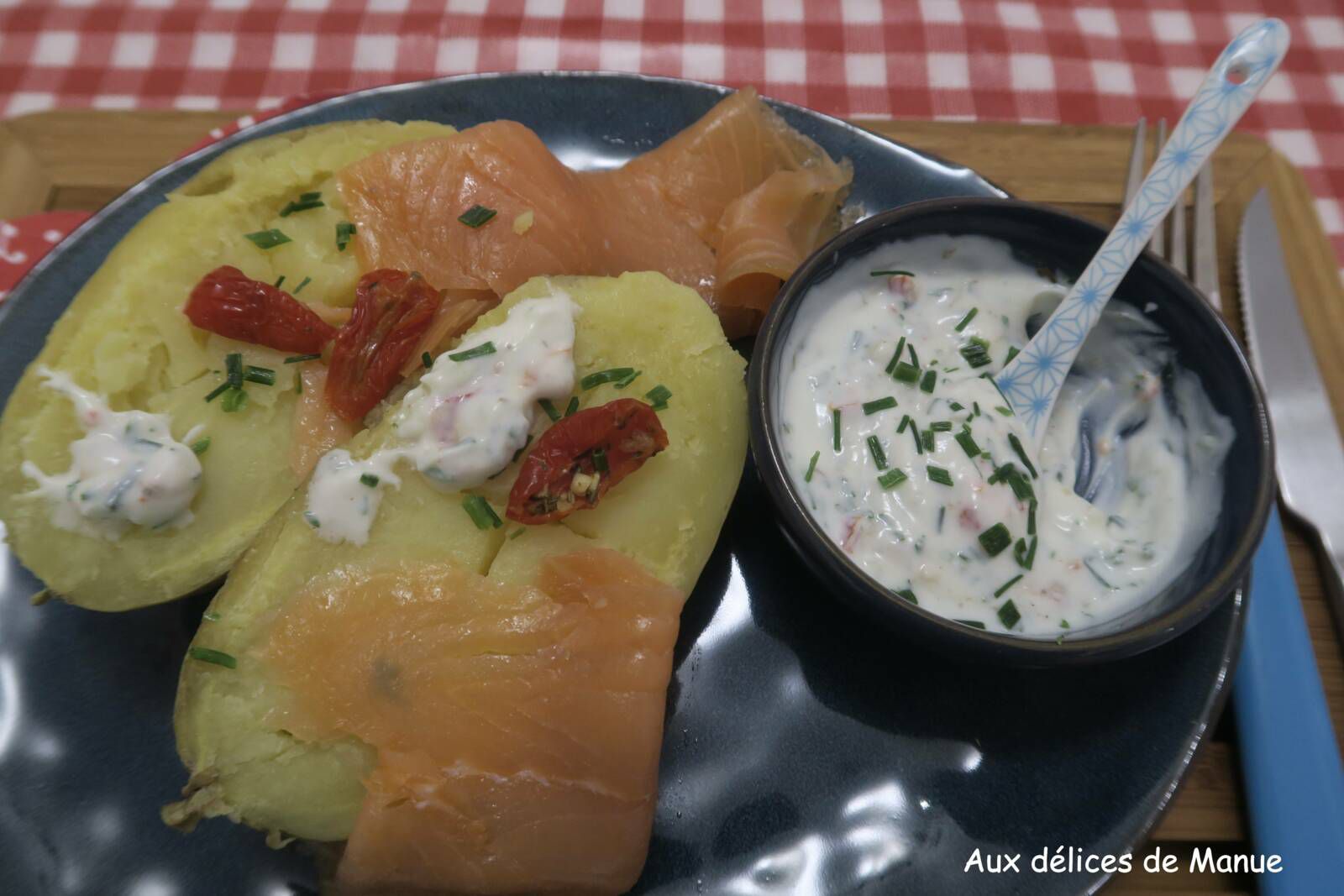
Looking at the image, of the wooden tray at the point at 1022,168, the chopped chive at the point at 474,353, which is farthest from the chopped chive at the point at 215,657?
the wooden tray at the point at 1022,168

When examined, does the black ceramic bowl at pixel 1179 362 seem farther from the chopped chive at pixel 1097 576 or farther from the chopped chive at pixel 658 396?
the chopped chive at pixel 658 396

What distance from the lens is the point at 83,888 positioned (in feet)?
4.68

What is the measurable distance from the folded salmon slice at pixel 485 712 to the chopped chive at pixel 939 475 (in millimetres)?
586

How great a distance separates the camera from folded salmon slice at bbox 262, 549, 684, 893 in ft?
4.27

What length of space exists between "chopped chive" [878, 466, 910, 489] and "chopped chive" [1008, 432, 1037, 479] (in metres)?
0.24

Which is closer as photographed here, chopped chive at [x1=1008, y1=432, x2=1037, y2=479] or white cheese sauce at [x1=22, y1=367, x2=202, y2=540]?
white cheese sauce at [x1=22, y1=367, x2=202, y2=540]

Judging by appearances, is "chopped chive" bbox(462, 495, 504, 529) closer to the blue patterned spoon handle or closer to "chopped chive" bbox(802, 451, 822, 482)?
"chopped chive" bbox(802, 451, 822, 482)

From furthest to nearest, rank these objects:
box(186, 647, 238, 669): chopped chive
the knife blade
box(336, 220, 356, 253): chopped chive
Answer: the knife blade → box(336, 220, 356, 253): chopped chive → box(186, 647, 238, 669): chopped chive

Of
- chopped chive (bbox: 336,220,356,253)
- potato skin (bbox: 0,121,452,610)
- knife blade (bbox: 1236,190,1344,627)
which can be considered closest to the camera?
potato skin (bbox: 0,121,452,610)

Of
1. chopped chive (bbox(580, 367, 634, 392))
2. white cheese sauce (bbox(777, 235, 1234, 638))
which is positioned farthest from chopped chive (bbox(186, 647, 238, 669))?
white cheese sauce (bbox(777, 235, 1234, 638))

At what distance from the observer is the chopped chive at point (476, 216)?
1.68m

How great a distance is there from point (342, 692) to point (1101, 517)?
140 cm

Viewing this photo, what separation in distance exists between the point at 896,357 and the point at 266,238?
127 centimetres

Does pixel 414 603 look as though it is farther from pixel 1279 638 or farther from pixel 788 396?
pixel 1279 638
